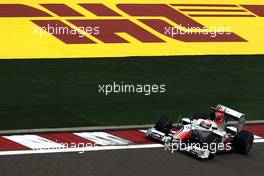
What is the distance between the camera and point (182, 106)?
15.5 meters

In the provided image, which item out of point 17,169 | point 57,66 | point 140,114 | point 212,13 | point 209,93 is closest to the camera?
point 17,169

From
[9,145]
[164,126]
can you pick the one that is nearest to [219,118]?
[164,126]

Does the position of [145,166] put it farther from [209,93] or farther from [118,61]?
[118,61]

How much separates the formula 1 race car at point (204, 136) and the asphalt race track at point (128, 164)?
176 mm

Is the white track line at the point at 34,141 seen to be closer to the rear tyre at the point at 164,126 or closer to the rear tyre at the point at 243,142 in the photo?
the rear tyre at the point at 164,126

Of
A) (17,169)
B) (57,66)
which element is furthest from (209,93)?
(17,169)

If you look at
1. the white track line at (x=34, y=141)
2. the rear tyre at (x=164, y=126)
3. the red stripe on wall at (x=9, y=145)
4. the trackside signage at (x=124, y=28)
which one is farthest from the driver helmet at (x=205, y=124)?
the trackside signage at (x=124, y=28)

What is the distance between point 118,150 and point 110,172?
1310 millimetres

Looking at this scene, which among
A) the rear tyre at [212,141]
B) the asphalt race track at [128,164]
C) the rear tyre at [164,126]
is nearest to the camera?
the asphalt race track at [128,164]

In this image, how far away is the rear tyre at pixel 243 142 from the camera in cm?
1222

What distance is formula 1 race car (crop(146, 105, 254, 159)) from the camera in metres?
11.9

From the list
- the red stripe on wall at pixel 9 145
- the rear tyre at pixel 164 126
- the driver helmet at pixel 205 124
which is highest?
the driver helmet at pixel 205 124

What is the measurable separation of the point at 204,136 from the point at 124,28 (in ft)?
30.6

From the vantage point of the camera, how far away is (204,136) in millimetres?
12133
